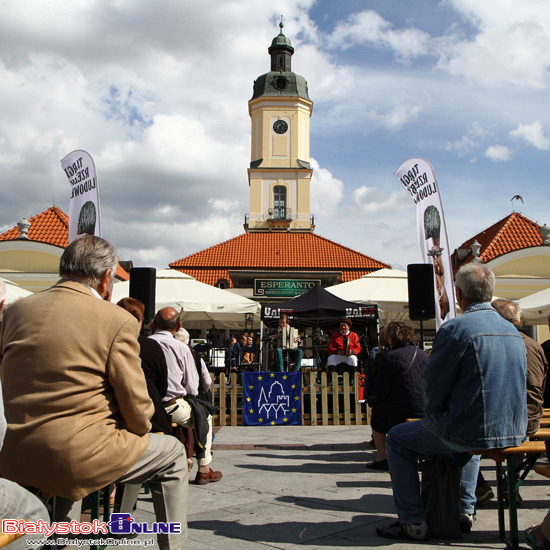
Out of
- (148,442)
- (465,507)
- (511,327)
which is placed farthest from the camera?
(465,507)

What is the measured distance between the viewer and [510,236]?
3014 centimetres

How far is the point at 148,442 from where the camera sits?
3273 millimetres

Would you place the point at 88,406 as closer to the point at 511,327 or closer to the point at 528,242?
the point at 511,327

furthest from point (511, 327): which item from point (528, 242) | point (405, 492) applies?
point (528, 242)

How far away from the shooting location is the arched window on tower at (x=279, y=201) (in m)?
51.2

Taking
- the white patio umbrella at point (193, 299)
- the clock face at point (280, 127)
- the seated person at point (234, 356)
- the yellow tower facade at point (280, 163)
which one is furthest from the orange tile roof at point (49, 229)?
the clock face at point (280, 127)

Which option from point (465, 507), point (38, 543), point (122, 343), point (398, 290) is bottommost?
point (465, 507)

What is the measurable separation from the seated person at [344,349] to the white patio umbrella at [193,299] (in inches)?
94.8

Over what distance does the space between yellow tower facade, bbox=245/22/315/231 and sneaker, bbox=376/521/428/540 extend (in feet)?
152

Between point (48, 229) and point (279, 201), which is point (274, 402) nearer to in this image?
point (48, 229)

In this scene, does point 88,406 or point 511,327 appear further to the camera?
point 511,327

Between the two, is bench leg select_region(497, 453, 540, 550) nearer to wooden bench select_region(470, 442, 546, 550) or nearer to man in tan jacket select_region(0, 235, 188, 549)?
wooden bench select_region(470, 442, 546, 550)

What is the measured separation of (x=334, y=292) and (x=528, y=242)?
692 inches

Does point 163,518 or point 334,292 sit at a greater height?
point 334,292
